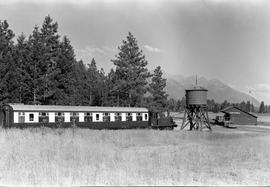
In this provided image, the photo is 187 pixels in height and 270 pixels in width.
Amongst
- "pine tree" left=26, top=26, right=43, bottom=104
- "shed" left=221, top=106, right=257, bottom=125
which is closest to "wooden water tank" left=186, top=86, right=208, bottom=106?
"pine tree" left=26, top=26, right=43, bottom=104

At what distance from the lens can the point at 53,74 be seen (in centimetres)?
4441

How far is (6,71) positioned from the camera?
131ft

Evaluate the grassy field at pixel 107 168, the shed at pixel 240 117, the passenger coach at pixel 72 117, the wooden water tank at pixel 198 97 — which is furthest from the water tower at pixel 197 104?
the grassy field at pixel 107 168

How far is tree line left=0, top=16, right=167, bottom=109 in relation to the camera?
4088 cm

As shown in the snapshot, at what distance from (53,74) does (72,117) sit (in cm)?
1492

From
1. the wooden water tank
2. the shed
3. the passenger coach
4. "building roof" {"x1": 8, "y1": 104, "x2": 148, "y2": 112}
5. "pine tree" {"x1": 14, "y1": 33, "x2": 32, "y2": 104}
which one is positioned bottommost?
the shed

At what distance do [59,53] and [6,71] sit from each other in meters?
10.0

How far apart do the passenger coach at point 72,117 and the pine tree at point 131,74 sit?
39.3 feet

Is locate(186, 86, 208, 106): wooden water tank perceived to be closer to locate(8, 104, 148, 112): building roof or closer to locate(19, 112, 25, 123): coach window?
locate(8, 104, 148, 112): building roof

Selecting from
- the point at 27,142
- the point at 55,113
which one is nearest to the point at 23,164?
the point at 27,142

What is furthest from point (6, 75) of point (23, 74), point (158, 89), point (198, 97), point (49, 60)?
point (158, 89)

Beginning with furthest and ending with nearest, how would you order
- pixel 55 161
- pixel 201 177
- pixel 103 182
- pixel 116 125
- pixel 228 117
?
pixel 228 117 < pixel 116 125 < pixel 55 161 < pixel 201 177 < pixel 103 182

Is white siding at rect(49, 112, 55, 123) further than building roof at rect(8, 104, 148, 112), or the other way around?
white siding at rect(49, 112, 55, 123)

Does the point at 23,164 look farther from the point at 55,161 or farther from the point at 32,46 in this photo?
the point at 32,46
